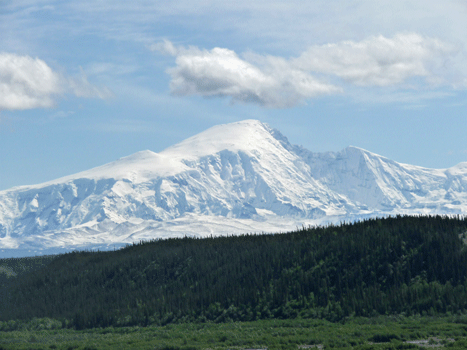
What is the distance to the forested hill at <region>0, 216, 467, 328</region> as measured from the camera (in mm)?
58438

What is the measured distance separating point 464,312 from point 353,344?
16708 millimetres

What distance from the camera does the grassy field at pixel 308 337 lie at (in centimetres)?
3781

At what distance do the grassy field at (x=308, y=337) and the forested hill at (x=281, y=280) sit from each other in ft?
19.4

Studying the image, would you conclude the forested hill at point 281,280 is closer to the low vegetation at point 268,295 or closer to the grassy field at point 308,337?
the low vegetation at point 268,295

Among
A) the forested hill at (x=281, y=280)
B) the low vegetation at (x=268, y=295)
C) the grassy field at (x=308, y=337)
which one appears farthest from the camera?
the forested hill at (x=281, y=280)

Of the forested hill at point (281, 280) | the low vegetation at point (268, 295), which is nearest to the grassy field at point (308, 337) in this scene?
the low vegetation at point (268, 295)

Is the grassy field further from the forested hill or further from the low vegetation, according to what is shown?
the forested hill

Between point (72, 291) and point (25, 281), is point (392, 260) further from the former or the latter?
point (25, 281)

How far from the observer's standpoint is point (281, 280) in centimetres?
6831

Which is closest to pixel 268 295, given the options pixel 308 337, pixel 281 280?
pixel 281 280

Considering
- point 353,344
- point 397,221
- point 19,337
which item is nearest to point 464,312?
point 353,344

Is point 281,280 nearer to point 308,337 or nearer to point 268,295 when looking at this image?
point 268,295

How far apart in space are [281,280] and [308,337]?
27.5 metres

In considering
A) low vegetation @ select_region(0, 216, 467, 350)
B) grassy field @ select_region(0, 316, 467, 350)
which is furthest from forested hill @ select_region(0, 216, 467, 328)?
grassy field @ select_region(0, 316, 467, 350)
